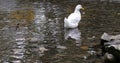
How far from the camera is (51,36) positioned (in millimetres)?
13555

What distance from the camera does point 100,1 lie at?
84.4 ft

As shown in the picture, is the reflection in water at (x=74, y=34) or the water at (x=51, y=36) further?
the reflection in water at (x=74, y=34)

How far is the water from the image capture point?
10.7 m

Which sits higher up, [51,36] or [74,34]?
[51,36]

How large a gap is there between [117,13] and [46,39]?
22.9 feet

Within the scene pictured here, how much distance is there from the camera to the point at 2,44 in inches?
488

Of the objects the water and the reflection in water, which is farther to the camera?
the reflection in water

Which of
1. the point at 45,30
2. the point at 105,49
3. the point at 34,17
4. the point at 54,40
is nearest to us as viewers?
the point at 105,49

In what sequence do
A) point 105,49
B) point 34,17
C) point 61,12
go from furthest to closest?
point 61,12 → point 34,17 → point 105,49

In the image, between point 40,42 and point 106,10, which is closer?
point 40,42

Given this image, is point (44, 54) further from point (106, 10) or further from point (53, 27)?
point (106, 10)

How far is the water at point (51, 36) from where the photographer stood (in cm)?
1070

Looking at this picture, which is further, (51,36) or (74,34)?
(74,34)

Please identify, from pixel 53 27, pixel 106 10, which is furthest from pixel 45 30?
pixel 106 10
